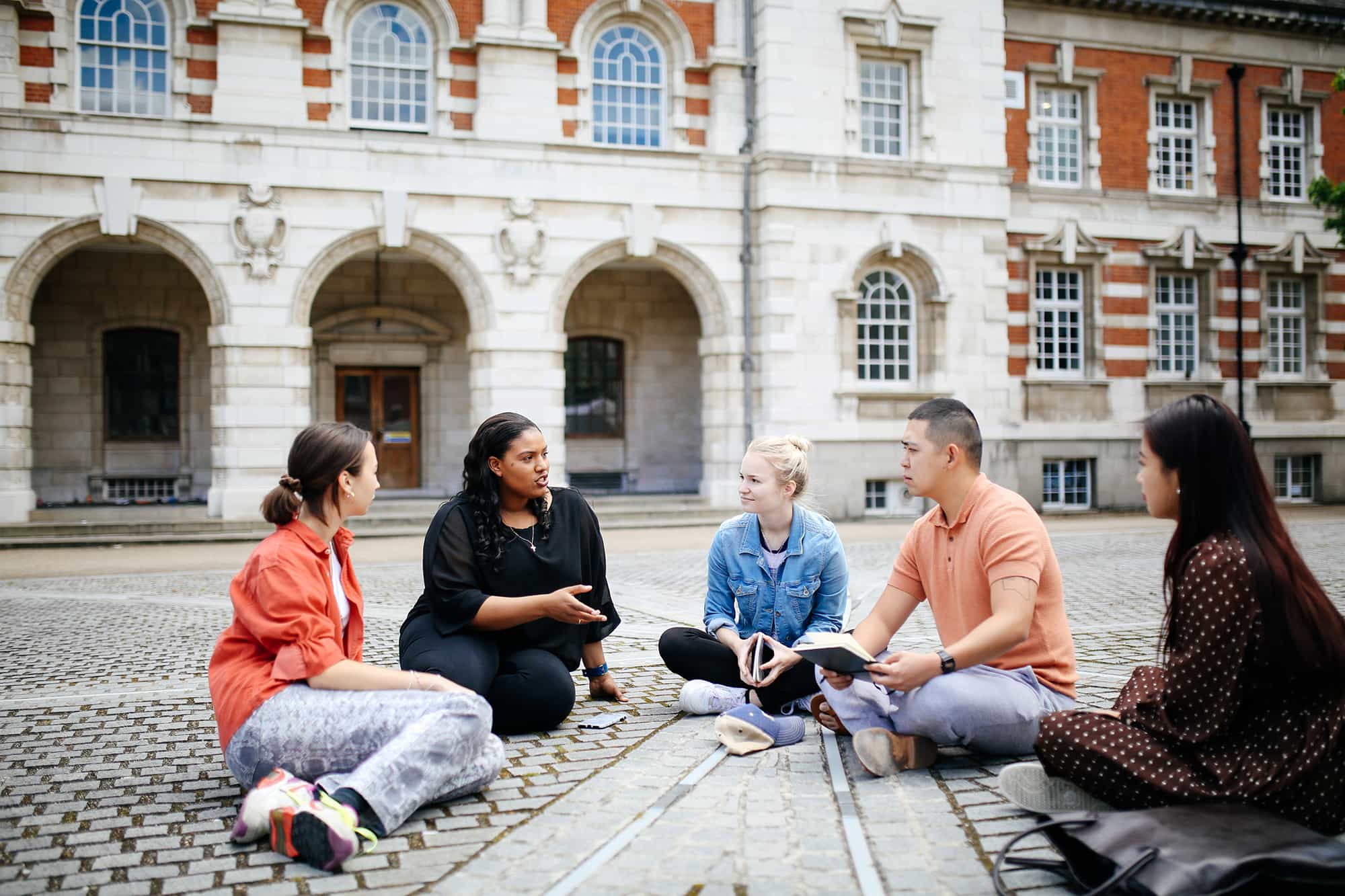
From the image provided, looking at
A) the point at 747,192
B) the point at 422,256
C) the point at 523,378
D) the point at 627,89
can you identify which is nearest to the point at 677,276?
the point at 747,192

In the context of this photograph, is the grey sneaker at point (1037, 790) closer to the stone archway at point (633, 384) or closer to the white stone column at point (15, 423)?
the white stone column at point (15, 423)

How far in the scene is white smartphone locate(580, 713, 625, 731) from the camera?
17.6ft

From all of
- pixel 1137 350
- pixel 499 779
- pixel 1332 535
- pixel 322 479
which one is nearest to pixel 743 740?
pixel 499 779

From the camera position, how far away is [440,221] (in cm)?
1753

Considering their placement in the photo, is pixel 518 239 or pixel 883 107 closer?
pixel 518 239

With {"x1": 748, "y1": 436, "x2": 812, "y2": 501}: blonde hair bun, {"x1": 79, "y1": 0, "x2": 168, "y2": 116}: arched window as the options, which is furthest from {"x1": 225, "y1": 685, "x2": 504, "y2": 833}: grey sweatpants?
{"x1": 79, "y1": 0, "x2": 168, "y2": 116}: arched window

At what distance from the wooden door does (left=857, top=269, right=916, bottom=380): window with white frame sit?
8414 mm

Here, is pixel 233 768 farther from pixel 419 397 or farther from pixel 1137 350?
pixel 1137 350

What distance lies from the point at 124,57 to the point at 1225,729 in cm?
1772

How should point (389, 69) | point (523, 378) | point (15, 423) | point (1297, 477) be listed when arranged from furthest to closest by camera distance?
point (1297, 477), point (523, 378), point (389, 69), point (15, 423)

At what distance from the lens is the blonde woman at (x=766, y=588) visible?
17.3ft

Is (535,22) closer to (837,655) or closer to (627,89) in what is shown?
(627,89)

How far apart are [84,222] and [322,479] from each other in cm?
1445

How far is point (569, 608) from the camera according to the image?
15.8 feet
